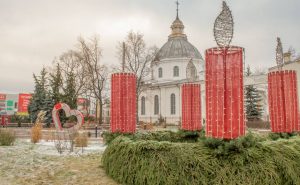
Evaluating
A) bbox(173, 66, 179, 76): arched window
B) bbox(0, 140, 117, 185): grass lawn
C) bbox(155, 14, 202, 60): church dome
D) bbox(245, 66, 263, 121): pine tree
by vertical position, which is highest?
bbox(155, 14, 202, 60): church dome

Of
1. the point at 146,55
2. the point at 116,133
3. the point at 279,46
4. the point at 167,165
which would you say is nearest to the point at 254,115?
the point at 146,55

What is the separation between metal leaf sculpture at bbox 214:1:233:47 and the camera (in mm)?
7059

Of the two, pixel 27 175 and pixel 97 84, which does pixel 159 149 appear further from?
pixel 97 84

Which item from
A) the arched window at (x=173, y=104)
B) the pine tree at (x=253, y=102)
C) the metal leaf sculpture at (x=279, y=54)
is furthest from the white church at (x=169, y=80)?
the metal leaf sculpture at (x=279, y=54)

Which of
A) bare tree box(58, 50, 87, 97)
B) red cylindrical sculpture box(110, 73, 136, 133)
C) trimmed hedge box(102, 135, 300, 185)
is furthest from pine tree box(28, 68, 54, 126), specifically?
trimmed hedge box(102, 135, 300, 185)

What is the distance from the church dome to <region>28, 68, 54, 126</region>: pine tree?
18.2m

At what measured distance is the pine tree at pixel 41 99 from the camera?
36.3 m

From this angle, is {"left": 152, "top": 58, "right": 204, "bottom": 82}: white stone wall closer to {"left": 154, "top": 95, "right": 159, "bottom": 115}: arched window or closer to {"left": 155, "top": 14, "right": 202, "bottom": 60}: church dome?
{"left": 155, "top": 14, "right": 202, "bottom": 60}: church dome

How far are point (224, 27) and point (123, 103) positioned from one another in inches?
168

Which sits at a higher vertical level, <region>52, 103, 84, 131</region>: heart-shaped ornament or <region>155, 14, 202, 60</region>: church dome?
<region>155, 14, 202, 60</region>: church dome

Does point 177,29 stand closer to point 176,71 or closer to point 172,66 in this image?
point 172,66

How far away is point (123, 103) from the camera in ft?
33.0

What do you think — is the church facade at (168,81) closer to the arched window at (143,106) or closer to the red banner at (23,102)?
the arched window at (143,106)

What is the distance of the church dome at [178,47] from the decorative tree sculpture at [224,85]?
1664 inches
